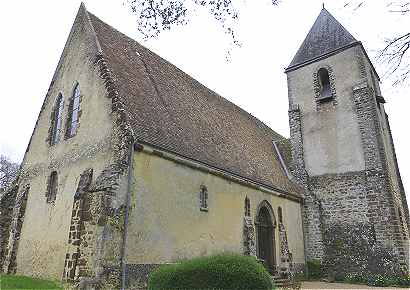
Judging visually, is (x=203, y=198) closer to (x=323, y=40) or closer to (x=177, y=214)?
(x=177, y=214)

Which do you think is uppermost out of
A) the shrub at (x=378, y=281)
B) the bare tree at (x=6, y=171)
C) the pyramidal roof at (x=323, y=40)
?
the pyramidal roof at (x=323, y=40)

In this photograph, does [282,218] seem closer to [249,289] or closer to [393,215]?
[393,215]

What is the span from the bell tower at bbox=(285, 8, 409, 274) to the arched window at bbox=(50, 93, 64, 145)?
12.1 meters

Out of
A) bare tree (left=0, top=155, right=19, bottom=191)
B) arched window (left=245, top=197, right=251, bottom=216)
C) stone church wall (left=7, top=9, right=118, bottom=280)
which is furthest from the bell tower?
bare tree (left=0, top=155, right=19, bottom=191)

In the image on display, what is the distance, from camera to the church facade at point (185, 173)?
9.16 m

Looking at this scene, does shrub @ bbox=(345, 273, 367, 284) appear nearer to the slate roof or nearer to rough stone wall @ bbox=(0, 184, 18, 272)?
the slate roof

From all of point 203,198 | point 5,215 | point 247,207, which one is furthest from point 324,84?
point 5,215

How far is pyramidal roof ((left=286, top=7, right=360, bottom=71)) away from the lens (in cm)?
1880

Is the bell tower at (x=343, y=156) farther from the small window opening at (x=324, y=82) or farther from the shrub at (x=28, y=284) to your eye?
the shrub at (x=28, y=284)

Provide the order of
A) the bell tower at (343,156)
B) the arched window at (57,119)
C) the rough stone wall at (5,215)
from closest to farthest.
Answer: the rough stone wall at (5,215) → the arched window at (57,119) → the bell tower at (343,156)

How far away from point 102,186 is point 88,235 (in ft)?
4.33

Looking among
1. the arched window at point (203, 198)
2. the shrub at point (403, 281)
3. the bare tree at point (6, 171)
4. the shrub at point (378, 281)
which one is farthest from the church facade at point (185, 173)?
the bare tree at point (6, 171)

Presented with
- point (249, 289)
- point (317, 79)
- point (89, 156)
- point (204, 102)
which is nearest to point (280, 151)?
point (317, 79)

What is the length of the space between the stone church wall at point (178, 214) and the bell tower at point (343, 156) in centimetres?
525
